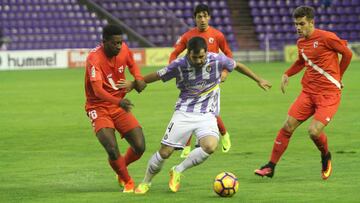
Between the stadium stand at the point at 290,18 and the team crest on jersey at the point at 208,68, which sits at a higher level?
the team crest on jersey at the point at 208,68

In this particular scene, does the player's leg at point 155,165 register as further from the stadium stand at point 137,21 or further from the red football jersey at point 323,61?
the stadium stand at point 137,21

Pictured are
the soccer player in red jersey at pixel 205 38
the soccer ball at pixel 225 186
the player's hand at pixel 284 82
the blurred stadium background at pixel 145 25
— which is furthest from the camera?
the blurred stadium background at pixel 145 25

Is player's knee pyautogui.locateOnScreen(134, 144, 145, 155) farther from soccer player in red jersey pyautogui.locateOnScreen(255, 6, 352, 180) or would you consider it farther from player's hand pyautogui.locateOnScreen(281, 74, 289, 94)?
player's hand pyautogui.locateOnScreen(281, 74, 289, 94)

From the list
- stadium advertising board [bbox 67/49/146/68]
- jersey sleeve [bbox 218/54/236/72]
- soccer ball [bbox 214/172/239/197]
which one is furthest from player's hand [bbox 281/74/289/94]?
stadium advertising board [bbox 67/49/146/68]

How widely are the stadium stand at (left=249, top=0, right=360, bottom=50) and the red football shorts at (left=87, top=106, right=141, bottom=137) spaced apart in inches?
1563

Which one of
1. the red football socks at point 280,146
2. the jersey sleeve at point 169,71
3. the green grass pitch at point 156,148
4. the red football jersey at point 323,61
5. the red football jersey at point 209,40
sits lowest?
the green grass pitch at point 156,148

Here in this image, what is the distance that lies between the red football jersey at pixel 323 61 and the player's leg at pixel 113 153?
8.52ft

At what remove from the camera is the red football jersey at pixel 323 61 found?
35.5ft

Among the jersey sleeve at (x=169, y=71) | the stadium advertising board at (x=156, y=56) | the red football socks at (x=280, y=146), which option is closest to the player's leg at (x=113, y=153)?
the jersey sleeve at (x=169, y=71)

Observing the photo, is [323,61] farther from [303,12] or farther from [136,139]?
[136,139]

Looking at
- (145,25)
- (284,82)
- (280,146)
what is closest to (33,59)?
(145,25)

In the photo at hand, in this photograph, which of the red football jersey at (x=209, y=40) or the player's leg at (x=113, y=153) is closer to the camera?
the player's leg at (x=113, y=153)

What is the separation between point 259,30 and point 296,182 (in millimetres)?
39631

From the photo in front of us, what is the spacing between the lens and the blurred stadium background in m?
44.4
